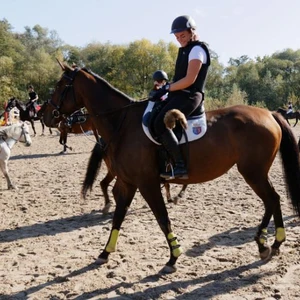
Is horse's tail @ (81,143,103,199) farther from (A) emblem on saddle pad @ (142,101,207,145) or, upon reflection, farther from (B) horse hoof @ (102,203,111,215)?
(A) emblem on saddle pad @ (142,101,207,145)

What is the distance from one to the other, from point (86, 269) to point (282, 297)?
2315 mm

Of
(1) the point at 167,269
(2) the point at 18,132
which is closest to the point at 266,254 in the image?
A: (1) the point at 167,269

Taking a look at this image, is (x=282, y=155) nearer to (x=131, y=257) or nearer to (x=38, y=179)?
(x=131, y=257)

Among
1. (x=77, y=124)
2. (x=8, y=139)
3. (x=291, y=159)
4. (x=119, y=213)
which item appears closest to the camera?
(x=119, y=213)

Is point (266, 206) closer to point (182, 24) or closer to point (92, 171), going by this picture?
point (182, 24)

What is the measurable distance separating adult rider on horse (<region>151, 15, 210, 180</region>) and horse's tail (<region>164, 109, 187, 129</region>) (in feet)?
0.56

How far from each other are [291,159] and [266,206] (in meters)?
0.78

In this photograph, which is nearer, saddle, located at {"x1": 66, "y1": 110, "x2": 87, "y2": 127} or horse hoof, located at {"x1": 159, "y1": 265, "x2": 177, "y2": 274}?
horse hoof, located at {"x1": 159, "y1": 265, "x2": 177, "y2": 274}

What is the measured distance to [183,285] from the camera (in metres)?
4.09

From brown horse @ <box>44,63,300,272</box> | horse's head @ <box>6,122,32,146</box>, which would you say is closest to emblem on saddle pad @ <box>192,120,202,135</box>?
brown horse @ <box>44,63,300,272</box>

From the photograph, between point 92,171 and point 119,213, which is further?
point 92,171

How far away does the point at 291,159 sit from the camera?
499 centimetres

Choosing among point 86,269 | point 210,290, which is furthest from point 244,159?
point 86,269

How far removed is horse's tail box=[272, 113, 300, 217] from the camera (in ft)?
16.2
